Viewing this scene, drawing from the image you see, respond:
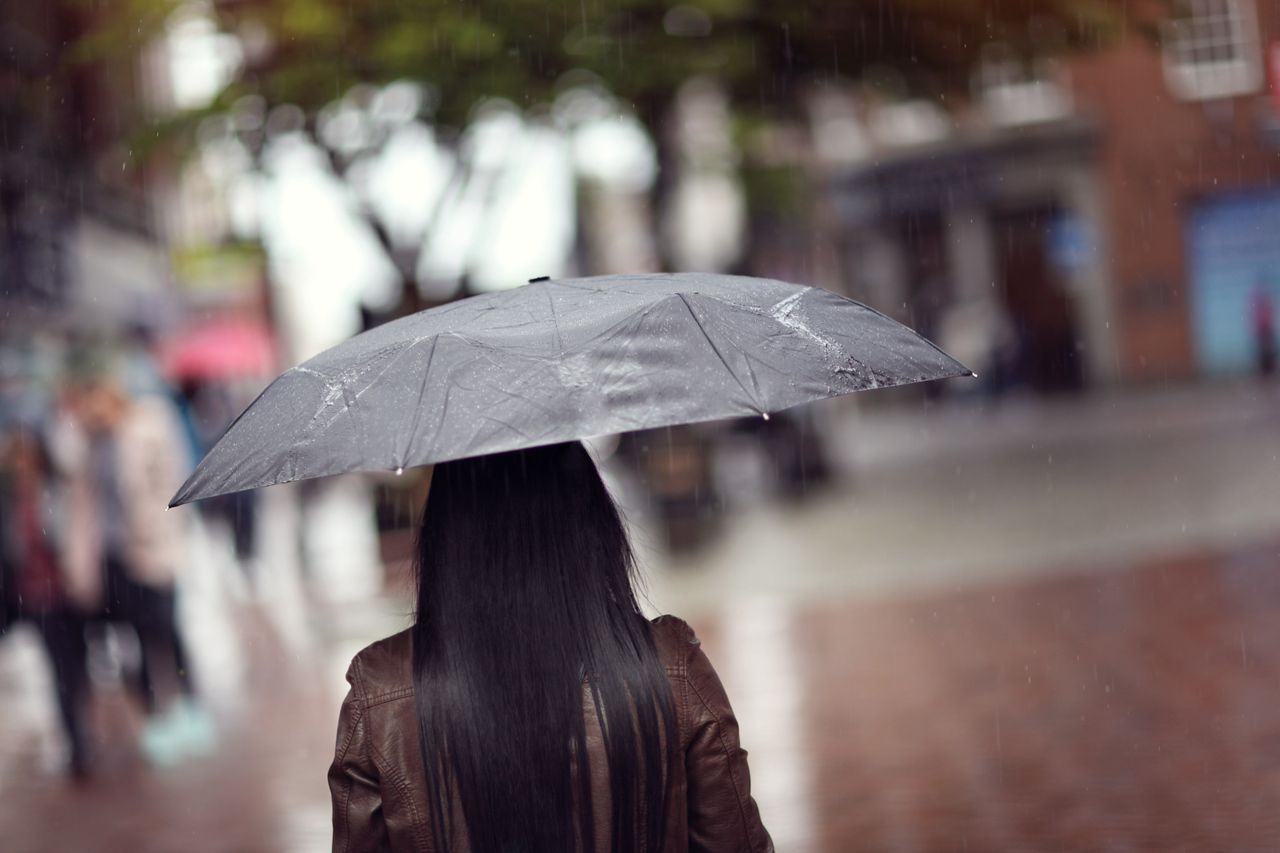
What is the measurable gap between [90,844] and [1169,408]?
21.4 metres

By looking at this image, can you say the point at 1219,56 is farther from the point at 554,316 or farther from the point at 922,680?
the point at 554,316

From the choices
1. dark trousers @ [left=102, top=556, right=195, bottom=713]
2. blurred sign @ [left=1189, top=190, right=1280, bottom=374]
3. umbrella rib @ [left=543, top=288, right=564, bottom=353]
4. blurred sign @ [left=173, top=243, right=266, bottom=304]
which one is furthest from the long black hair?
blurred sign @ [left=1189, top=190, right=1280, bottom=374]

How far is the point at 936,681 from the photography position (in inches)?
319

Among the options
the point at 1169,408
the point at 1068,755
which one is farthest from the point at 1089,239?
the point at 1068,755

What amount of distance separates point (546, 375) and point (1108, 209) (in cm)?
3060

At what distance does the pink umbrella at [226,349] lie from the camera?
110ft

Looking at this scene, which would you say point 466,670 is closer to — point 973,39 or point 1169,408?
point 973,39

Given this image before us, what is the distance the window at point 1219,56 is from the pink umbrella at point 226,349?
21.0 metres

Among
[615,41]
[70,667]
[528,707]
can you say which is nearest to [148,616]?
[70,667]

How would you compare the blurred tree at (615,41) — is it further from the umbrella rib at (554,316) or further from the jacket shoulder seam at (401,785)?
the jacket shoulder seam at (401,785)

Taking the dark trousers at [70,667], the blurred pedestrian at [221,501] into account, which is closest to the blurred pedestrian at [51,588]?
the dark trousers at [70,667]

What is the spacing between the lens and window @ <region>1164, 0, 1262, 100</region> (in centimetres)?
2939

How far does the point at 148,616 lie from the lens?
855 centimetres

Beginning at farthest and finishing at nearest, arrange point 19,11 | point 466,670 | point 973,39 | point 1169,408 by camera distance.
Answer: point 1169,408 → point 19,11 → point 973,39 → point 466,670
